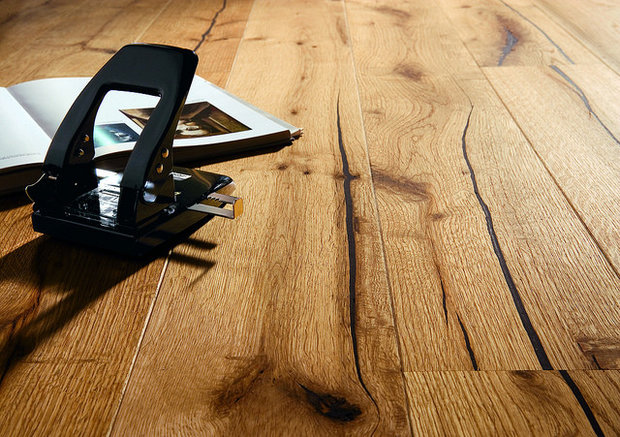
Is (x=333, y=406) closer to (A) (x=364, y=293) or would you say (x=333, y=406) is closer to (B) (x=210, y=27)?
(A) (x=364, y=293)

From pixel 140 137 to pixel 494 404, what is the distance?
0.34m

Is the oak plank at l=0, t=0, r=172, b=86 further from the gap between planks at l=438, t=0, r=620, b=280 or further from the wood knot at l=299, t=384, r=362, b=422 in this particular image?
the wood knot at l=299, t=384, r=362, b=422

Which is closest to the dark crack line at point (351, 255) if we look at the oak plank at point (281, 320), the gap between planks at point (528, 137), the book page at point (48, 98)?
the oak plank at point (281, 320)

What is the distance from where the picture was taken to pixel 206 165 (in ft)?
2.49

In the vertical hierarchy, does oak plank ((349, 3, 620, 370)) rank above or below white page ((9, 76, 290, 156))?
above

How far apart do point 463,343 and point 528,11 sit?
1369mm

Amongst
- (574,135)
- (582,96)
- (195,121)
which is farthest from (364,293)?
(582,96)

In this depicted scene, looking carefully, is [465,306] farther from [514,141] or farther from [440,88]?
[440,88]

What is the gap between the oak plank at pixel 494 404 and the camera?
1.33ft

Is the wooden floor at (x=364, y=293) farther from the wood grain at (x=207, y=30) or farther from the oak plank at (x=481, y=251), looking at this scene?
the wood grain at (x=207, y=30)

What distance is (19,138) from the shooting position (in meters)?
0.69

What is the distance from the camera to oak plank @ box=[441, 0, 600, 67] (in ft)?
4.08

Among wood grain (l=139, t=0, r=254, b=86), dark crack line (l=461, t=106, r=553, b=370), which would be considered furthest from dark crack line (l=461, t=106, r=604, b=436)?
wood grain (l=139, t=0, r=254, b=86)

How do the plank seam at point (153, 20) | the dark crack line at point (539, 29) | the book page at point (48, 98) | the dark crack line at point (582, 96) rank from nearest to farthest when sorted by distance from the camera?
1. the book page at point (48, 98)
2. the dark crack line at point (582, 96)
3. the dark crack line at point (539, 29)
4. the plank seam at point (153, 20)
